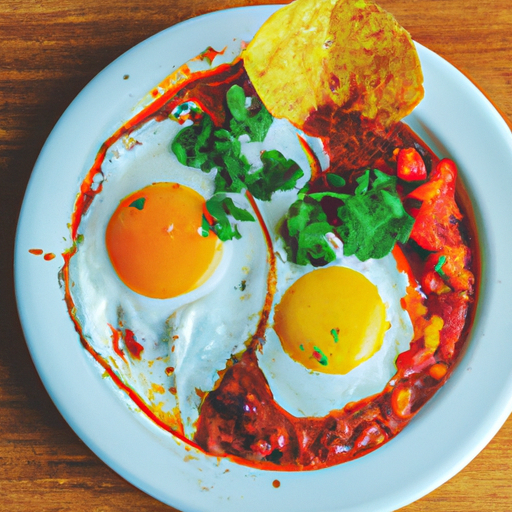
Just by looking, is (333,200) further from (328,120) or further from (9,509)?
(9,509)

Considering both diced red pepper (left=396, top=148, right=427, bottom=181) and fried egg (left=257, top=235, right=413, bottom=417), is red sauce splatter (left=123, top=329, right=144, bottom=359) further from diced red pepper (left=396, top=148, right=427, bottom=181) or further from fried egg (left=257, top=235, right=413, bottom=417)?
diced red pepper (left=396, top=148, right=427, bottom=181)

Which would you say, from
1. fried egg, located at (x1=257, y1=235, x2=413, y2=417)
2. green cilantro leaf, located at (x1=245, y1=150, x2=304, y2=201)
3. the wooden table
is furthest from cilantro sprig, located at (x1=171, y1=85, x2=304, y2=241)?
the wooden table

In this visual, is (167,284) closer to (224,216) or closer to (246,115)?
(224,216)

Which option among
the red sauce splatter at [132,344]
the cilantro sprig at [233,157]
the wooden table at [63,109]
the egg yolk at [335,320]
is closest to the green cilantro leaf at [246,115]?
the cilantro sprig at [233,157]

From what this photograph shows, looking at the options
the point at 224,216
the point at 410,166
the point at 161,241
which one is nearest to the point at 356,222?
the point at 410,166

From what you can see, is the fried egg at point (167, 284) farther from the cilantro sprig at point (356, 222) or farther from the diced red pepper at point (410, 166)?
the diced red pepper at point (410, 166)

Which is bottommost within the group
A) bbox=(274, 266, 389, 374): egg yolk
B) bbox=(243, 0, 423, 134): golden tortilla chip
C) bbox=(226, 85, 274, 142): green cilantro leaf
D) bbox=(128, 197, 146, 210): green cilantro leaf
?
bbox=(274, 266, 389, 374): egg yolk

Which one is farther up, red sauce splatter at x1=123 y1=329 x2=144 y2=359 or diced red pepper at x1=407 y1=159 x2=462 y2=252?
diced red pepper at x1=407 y1=159 x2=462 y2=252

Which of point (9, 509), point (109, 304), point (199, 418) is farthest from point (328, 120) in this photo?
point (9, 509)
